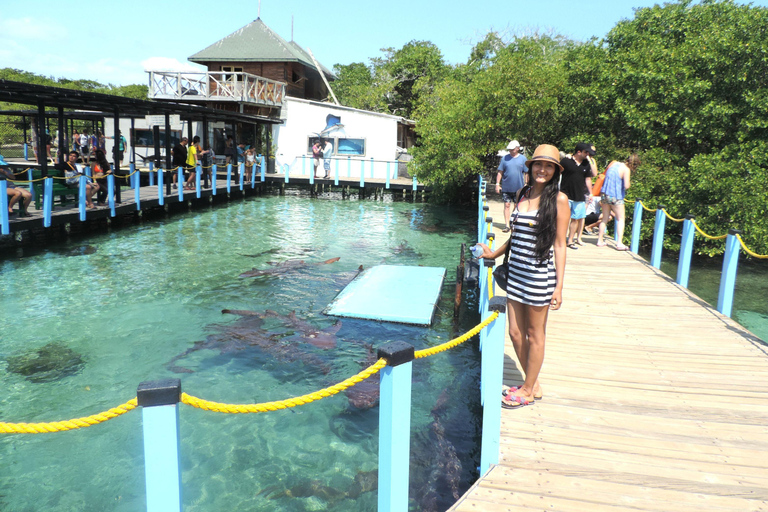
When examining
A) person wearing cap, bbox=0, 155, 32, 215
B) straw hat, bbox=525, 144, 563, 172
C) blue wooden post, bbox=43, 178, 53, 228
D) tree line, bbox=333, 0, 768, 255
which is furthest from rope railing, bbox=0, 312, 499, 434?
tree line, bbox=333, 0, 768, 255

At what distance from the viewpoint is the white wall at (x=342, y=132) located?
28625mm

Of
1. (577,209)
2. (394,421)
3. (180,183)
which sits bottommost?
(394,421)

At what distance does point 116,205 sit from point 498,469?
48.4 feet

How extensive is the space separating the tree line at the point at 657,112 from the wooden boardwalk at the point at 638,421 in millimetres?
8711

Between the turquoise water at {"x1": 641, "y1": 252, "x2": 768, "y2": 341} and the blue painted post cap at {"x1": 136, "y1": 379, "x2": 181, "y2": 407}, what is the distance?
35.7 ft

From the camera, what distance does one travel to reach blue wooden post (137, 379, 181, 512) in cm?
224

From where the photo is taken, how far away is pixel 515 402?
4.48 m

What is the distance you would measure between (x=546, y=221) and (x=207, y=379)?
4768 mm

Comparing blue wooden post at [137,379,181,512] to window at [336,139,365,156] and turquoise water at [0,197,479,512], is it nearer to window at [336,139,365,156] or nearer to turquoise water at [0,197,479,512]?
turquoise water at [0,197,479,512]

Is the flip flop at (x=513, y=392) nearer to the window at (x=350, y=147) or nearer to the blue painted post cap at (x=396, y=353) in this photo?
the blue painted post cap at (x=396, y=353)

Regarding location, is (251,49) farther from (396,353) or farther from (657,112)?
(396,353)

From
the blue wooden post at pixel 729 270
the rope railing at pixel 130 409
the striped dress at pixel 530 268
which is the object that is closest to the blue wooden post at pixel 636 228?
the blue wooden post at pixel 729 270

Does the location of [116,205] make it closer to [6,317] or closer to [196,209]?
[196,209]

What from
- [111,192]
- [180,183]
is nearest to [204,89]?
[180,183]
